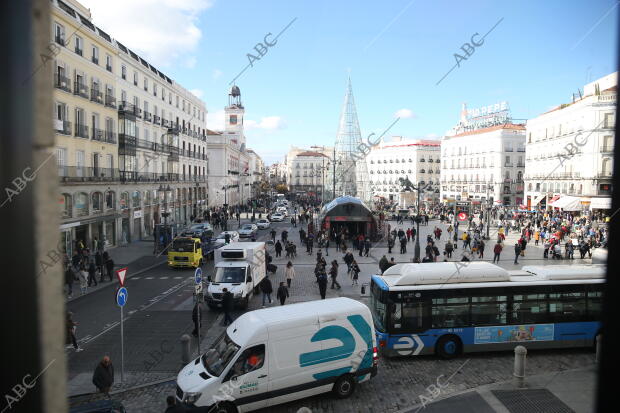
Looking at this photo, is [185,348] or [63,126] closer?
[185,348]

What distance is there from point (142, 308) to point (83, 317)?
81.9 inches

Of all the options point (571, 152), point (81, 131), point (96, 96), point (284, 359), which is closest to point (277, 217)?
point (96, 96)

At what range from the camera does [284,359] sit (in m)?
9.00

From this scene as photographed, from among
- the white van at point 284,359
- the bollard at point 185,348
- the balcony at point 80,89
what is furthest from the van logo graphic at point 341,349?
the balcony at point 80,89

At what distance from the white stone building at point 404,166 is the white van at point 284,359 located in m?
82.4

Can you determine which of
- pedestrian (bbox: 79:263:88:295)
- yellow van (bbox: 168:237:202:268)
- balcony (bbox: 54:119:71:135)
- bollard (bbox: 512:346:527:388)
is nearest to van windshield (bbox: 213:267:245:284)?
pedestrian (bbox: 79:263:88:295)

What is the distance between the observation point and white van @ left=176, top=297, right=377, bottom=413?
28.2 feet

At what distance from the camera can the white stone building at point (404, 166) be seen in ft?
314

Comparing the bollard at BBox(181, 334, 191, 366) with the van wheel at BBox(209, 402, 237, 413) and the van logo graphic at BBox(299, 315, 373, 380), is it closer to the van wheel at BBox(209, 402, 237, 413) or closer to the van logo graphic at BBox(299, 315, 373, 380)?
the van wheel at BBox(209, 402, 237, 413)

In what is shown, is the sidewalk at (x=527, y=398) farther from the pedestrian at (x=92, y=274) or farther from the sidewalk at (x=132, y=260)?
the pedestrian at (x=92, y=274)

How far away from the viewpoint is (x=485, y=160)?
73750 mm

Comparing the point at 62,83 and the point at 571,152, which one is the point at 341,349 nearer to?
the point at 62,83

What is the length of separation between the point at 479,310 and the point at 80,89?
28.5 meters

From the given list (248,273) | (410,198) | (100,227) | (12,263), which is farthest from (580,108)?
(12,263)
